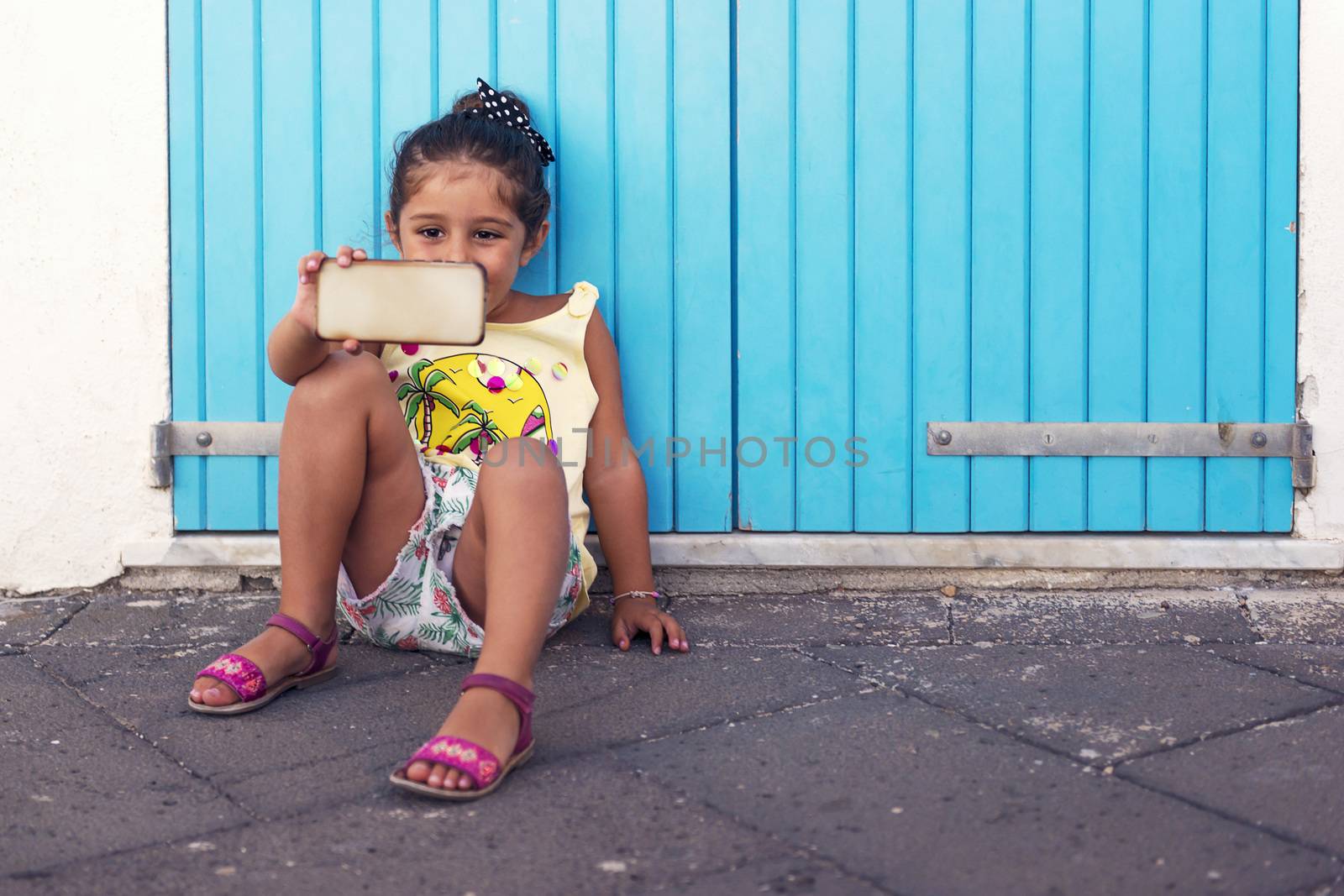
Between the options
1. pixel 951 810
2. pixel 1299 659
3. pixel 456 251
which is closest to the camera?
pixel 951 810

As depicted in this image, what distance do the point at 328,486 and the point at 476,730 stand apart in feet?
1.78

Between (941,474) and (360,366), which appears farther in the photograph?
(941,474)

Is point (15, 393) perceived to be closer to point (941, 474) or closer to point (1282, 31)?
point (941, 474)

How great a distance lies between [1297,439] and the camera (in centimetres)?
259

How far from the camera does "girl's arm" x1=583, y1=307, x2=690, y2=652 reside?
2.42 m

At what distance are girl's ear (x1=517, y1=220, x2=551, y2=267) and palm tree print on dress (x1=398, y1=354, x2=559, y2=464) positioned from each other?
0.21 meters

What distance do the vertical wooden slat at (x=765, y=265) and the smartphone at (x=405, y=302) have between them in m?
0.91

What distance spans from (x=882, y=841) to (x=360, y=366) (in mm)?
1082

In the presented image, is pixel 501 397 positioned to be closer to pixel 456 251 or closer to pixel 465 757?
pixel 456 251

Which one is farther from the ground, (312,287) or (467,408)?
(312,287)

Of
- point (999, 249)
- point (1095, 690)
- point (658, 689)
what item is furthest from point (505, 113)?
point (1095, 690)

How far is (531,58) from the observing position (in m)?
2.57

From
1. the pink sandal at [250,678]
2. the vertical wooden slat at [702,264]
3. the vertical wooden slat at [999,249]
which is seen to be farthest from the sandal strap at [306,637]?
the vertical wooden slat at [999,249]

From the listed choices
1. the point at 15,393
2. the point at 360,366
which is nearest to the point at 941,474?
the point at 360,366
